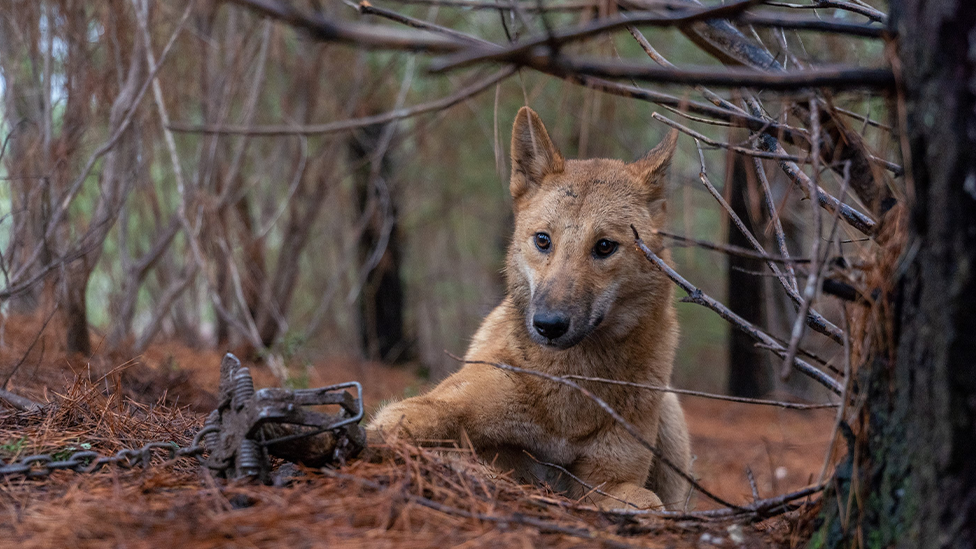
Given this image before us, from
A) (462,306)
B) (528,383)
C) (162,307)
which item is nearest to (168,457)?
(528,383)

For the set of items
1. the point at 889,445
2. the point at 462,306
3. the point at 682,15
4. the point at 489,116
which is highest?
the point at 489,116

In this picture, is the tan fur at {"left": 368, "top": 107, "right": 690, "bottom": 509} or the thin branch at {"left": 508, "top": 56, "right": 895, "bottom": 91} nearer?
the thin branch at {"left": 508, "top": 56, "right": 895, "bottom": 91}

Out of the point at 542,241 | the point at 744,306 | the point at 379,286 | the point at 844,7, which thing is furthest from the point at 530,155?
the point at 744,306

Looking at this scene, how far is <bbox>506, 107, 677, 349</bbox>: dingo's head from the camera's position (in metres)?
3.78

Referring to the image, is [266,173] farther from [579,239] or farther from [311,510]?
[311,510]

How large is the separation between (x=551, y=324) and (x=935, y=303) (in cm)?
195

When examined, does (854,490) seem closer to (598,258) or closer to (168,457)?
(598,258)

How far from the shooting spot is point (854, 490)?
218cm

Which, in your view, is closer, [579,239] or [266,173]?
[579,239]

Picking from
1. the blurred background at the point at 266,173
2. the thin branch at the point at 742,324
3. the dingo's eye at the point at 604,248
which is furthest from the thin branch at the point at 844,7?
the dingo's eye at the point at 604,248

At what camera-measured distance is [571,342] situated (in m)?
3.71

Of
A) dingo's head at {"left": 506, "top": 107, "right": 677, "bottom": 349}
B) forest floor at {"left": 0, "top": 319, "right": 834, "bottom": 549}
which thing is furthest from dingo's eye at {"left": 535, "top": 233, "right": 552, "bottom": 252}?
forest floor at {"left": 0, "top": 319, "right": 834, "bottom": 549}

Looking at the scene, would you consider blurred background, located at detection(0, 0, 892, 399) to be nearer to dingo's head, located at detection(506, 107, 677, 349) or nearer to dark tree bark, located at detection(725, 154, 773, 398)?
dark tree bark, located at detection(725, 154, 773, 398)

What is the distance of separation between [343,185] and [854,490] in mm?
10497
